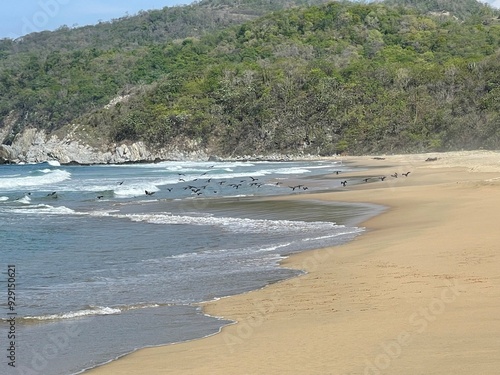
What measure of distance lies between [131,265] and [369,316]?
663cm

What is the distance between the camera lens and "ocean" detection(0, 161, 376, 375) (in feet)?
28.6

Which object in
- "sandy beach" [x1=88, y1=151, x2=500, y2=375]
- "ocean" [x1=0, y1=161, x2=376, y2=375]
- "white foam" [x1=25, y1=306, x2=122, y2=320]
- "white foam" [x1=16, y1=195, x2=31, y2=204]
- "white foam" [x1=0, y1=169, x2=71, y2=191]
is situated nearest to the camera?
"sandy beach" [x1=88, y1=151, x2=500, y2=375]

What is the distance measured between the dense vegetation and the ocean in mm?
52182

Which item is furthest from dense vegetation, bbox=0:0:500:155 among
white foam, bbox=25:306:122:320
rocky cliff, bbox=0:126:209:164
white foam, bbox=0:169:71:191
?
white foam, bbox=25:306:122:320

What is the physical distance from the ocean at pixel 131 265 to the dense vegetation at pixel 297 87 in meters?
52.2

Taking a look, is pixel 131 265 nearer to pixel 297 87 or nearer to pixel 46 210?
pixel 46 210

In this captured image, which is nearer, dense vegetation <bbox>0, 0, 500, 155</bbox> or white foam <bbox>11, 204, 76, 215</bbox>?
white foam <bbox>11, 204, 76, 215</bbox>

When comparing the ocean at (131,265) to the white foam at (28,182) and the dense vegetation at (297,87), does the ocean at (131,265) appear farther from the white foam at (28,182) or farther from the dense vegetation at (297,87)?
the dense vegetation at (297,87)

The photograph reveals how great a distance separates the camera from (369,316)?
8.52 meters

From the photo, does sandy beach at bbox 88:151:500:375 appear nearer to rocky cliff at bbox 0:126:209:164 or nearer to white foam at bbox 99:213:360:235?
white foam at bbox 99:213:360:235

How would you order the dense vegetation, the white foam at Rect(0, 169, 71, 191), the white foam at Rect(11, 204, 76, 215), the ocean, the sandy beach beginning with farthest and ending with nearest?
the dense vegetation, the white foam at Rect(0, 169, 71, 191), the white foam at Rect(11, 204, 76, 215), the ocean, the sandy beach

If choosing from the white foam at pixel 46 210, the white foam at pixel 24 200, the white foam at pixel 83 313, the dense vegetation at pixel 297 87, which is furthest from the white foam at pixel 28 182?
the dense vegetation at pixel 297 87

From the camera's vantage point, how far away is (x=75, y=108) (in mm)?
117500

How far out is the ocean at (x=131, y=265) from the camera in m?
8.72
